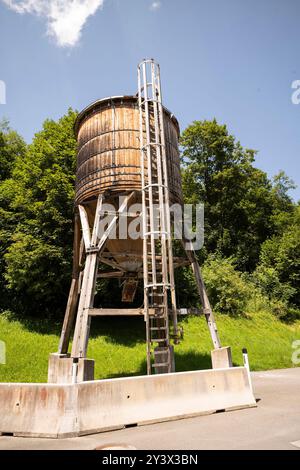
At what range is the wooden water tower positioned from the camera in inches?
368

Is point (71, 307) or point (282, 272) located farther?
point (282, 272)

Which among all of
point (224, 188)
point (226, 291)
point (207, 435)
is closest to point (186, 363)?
point (226, 291)

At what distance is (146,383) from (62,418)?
1.62 m

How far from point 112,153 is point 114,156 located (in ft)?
0.43

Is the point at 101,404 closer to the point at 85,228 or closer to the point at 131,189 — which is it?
the point at 85,228

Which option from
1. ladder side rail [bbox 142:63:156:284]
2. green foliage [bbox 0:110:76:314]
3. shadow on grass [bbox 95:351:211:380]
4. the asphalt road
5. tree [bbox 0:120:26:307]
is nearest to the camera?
the asphalt road

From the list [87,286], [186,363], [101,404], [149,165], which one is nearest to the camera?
[101,404]

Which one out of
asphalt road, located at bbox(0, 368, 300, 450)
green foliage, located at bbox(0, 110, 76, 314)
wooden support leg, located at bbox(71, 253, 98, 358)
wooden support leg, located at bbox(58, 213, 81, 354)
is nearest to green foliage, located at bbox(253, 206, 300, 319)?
green foliage, located at bbox(0, 110, 76, 314)

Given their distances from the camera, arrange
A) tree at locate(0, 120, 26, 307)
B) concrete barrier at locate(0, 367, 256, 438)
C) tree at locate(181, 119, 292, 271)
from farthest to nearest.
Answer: tree at locate(181, 119, 292, 271) → tree at locate(0, 120, 26, 307) → concrete barrier at locate(0, 367, 256, 438)

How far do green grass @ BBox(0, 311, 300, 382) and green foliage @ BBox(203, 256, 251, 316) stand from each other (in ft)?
3.32

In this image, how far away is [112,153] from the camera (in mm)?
10305

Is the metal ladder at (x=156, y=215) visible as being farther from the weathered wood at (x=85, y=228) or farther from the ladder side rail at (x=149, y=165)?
the weathered wood at (x=85, y=228)

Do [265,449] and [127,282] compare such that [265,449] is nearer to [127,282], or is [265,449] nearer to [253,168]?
[127,282]

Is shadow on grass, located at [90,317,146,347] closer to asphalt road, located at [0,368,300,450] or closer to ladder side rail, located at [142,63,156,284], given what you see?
ladder side rail, located at [142,63,156,284]
